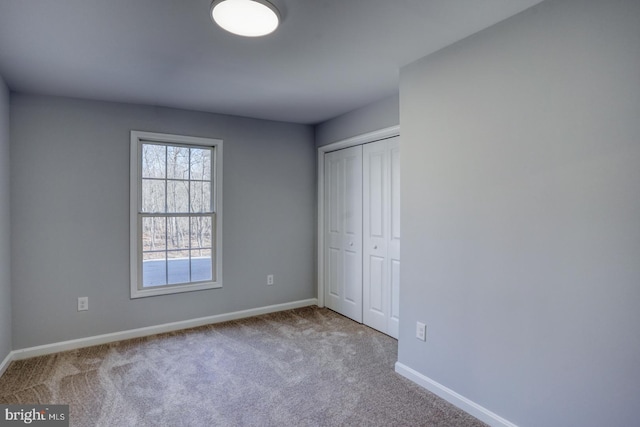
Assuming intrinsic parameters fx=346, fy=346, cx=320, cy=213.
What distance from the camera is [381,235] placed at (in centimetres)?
351

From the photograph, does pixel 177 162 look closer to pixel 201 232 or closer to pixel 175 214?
pixel 175 214

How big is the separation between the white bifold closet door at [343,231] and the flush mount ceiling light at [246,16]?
2.02m

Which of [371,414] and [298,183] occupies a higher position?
[298,183]

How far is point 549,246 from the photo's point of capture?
5.77ft

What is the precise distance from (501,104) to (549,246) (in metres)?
0.83

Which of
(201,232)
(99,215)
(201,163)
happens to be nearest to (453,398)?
(201,232)

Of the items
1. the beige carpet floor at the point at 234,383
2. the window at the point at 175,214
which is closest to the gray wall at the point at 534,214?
the beige carpet floor at the point at 234,383

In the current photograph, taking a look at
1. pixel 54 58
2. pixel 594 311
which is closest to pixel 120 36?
pixel 54 58

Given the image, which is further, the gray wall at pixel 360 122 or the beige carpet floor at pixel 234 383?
the gray wall at pixel 360 122

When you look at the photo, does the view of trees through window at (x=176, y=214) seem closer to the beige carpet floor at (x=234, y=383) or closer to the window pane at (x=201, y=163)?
the window pane at (x=201, y=163)

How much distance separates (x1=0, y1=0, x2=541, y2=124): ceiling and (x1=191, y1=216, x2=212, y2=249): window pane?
1266mm

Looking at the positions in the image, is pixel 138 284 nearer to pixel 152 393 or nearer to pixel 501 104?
pixel 152 393

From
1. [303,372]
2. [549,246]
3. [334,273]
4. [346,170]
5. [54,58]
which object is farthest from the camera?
[334,273]

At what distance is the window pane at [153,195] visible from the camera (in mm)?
3527
